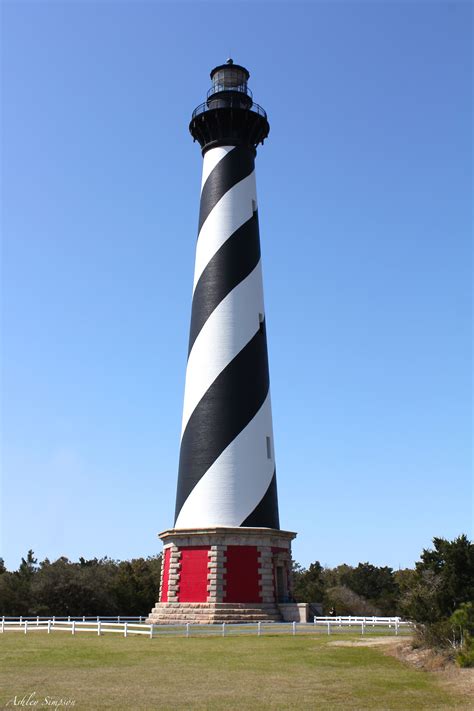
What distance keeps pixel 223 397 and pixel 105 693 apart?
58.0ft

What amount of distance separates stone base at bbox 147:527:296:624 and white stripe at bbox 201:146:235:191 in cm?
1709

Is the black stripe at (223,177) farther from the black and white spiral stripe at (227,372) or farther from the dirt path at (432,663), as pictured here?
the dirt path at (432,663)

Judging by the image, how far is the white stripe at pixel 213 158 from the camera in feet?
108

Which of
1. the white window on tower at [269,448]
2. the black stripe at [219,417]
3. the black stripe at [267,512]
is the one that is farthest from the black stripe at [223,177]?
the black stripe at [267,512]

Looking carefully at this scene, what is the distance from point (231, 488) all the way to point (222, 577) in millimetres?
3517

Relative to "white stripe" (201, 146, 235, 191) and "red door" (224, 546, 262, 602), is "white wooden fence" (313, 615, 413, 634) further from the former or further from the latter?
"white stripe" (201, 146, 235, 191)

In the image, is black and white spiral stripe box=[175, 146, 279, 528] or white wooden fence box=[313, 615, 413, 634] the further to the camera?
black and white spiral stripe box=[175, 146, 279, 528]

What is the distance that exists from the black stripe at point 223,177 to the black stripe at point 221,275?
2.05m

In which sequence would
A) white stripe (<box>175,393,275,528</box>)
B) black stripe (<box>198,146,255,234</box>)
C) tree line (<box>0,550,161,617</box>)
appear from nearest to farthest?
white stripe (<box>175,393,275,528</box>) < black stripe (<box>198,146,255,234</box>) < tree line (<box>0,550,161,617</box>)

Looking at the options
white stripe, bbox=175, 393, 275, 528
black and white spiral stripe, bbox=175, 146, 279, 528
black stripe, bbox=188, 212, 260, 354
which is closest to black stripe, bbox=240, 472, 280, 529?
black and white spiral stripe, bbox=175, 146, 279, 528

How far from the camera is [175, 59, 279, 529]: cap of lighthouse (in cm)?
2812

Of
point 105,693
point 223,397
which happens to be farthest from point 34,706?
point 223,397

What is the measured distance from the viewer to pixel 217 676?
45.3ft

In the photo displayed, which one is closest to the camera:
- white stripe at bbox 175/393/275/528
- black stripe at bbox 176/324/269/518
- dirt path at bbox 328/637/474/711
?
dirt path at bbox 328/637/474/711
